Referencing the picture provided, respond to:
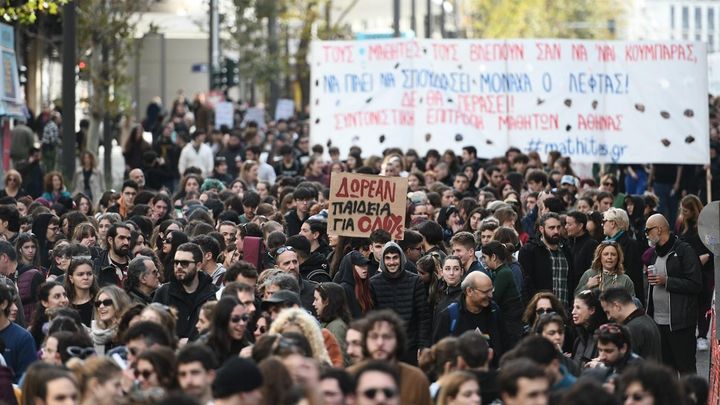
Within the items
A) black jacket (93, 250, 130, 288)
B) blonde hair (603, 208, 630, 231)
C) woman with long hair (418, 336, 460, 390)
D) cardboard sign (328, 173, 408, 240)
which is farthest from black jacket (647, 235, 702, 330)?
woman with long hair (418, 336, 460, 390)

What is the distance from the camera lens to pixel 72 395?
9.22 metres

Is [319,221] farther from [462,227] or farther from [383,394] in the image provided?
[383,394]

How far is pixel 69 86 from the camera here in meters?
25.5

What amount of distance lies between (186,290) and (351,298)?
121 cm

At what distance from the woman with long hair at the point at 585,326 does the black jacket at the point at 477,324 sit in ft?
1.88

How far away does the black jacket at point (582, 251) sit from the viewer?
16.8 m

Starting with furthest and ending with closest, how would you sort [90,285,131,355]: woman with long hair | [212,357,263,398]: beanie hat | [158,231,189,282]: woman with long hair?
[158,231,189,282]: woman with long hair < [90,285,131,355]: woman with long hair < [212,357,263,398]: beanie hat

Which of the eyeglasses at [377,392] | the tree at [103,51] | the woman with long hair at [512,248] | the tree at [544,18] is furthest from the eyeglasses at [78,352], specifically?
the tree at [544,18]

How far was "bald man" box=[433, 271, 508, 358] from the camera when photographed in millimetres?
13227

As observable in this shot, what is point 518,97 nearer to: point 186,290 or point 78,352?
point 186,290

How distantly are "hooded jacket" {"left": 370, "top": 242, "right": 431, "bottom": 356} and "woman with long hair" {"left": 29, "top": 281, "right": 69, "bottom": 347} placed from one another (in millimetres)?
2540

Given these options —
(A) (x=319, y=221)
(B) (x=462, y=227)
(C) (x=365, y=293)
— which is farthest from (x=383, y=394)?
(B) (x=462, y=227)

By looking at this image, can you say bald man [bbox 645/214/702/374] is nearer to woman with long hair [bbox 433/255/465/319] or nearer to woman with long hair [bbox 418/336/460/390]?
woman with long hair [bbox 433/255/465/319]

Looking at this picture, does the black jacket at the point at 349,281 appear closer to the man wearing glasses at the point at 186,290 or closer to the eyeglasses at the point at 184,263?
the man wearing glasses at the point at 186,290
